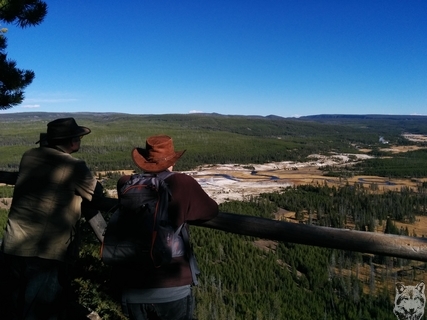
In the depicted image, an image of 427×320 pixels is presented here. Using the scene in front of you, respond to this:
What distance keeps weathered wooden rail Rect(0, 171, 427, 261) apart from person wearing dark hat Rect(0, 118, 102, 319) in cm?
90

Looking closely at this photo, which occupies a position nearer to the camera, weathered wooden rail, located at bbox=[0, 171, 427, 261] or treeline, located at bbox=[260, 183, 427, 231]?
weathered wooden rail, located at bbox=[0, 171, 427, 261]

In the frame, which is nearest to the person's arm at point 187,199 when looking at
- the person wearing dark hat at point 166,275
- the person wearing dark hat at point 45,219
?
the person wearing dark hat at point 166,275

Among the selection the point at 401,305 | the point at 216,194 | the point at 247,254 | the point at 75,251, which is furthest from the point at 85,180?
the point at 216,194

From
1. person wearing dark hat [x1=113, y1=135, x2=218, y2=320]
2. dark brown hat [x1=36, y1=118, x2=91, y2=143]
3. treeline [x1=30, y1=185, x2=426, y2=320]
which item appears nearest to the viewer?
person wearing dark hat [x1=113, y1=135, x2=218, y2=320]

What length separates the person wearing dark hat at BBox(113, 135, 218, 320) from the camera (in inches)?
72.0

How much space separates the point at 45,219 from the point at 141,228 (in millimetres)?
974

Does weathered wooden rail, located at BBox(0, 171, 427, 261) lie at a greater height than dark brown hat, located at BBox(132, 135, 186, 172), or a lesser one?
lesser

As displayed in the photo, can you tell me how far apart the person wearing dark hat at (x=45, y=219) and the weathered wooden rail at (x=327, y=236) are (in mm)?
895

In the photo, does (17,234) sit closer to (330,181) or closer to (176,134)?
(330,181)

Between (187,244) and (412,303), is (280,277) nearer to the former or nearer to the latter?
(412,303)

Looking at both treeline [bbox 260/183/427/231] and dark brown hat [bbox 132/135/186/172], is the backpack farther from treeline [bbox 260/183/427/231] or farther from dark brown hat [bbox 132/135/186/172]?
treeline [bbox 260/183/427/231]

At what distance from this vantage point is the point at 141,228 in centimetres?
173

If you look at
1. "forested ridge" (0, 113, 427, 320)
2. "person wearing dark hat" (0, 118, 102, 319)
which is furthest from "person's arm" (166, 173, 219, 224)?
"forested ridge" (0, 113, 427, 320)

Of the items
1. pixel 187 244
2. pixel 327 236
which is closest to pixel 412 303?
pixel 327 236
